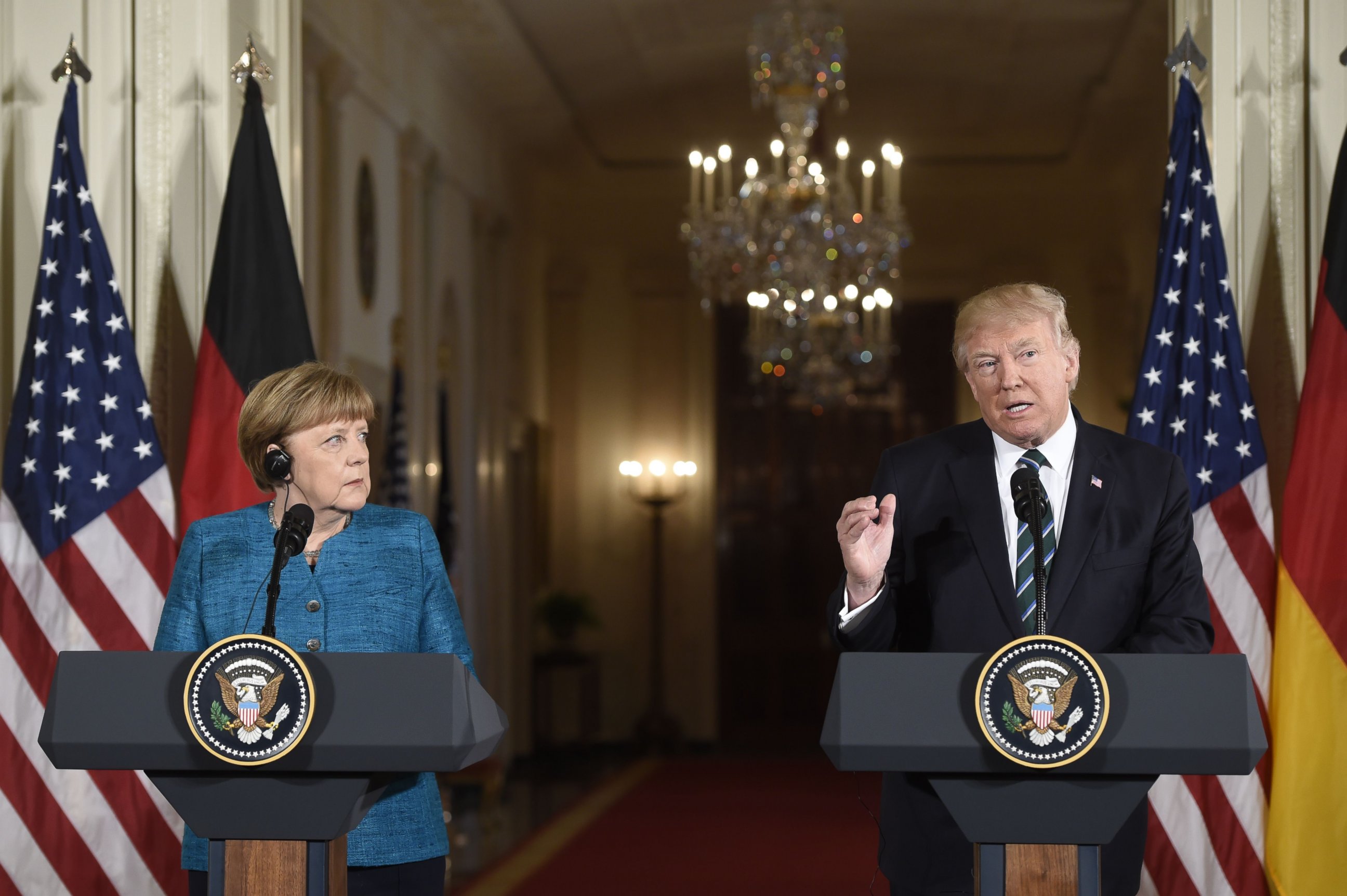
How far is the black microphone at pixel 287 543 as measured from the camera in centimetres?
223

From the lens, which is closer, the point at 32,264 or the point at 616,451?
the point at 32,264

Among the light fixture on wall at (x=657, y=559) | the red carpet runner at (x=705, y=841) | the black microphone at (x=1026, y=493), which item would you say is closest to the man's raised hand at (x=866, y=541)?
the black microphone at (x=1026, y=493)

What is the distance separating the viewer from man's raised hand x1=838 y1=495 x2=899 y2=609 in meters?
2.30

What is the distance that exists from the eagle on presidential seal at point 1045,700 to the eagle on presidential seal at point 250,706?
3.52ft

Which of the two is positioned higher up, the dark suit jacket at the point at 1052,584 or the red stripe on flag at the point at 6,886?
the dark suit jacket at the point at 1052,584

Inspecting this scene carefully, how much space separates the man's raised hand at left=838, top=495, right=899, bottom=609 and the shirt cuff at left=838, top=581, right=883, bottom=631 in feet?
0.05

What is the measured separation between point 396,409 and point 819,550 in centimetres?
615

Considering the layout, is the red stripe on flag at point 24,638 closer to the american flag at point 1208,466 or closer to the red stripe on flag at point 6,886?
the red stripe on flag at point 6,886

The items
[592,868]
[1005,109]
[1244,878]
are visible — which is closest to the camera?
[1244,878]

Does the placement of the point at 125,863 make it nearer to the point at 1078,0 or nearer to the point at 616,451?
the point at 1078,0

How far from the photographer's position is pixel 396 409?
8055mm

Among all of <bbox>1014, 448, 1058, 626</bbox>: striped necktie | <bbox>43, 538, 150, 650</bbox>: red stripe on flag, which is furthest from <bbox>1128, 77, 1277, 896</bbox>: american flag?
<bbox>43, 538, 150, 650</bbox>: red stripe on flag

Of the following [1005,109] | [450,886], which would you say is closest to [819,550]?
[1005,109]

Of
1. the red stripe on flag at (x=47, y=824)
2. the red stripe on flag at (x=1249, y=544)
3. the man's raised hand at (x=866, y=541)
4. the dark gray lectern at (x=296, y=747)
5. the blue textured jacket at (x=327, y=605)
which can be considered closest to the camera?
the dark gray lectern at (x=296, y=747)
